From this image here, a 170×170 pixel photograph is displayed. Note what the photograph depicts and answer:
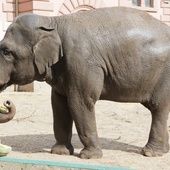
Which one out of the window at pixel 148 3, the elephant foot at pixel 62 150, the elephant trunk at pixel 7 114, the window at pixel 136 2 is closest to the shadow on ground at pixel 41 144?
the elephant foot at pixel 62 150

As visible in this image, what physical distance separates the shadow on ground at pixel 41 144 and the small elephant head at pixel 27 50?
1064mm

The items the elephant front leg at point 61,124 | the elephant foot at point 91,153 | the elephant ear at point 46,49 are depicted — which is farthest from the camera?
the elephant front leg at point 61,124

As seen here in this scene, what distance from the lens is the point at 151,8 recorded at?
1745cm

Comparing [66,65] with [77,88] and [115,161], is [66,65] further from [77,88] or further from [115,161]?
[115,161]

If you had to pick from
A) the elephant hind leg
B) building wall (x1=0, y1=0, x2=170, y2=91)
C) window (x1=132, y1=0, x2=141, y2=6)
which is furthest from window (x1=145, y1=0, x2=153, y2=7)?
the elephant hind leg

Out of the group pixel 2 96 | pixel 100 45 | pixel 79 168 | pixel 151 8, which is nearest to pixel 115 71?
pixel 100 45

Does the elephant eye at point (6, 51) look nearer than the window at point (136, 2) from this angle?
Yes

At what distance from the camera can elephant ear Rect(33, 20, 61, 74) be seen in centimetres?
497

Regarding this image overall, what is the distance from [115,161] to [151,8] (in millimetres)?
13046

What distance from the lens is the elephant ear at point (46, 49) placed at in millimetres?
4969

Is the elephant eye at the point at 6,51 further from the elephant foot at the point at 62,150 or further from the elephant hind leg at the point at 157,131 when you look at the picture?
the elephant hind leg at the point at 157,131

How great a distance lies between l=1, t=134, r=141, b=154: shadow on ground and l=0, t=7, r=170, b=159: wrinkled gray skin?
492 mm

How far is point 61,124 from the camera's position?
5477mm

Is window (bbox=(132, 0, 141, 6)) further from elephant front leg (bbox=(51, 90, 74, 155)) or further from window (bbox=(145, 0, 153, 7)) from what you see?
elephant front leg (bbox=(51, 90, 74, 155))
